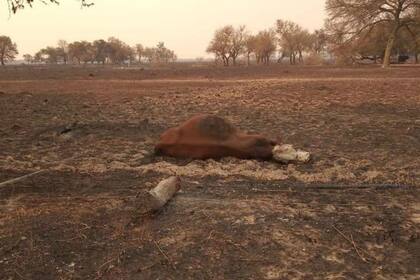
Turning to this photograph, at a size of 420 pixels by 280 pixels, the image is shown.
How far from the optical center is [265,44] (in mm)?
67500

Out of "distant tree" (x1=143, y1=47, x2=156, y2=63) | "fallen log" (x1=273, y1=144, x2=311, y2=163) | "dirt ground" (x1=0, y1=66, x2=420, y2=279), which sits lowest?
"dirt ground" (x1=0, y1=66, x2=420, y2=279)

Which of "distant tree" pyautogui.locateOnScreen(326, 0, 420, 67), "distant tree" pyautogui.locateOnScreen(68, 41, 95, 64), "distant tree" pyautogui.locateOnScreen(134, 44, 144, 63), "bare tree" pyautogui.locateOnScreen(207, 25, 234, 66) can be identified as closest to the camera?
"distant tree" pyautogui.locateOnScreen(326, 0, 420, 67)

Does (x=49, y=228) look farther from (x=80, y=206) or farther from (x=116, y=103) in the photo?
(x=116, y=103)

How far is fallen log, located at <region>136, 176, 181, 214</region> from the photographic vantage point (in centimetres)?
462

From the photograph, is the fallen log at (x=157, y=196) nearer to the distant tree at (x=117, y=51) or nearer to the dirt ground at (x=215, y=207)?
the dirt ground at (x=215, y=207)

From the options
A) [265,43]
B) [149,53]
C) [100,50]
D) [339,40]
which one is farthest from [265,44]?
[149,53]

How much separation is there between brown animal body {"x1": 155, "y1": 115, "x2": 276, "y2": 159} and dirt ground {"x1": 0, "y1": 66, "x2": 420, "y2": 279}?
230mm

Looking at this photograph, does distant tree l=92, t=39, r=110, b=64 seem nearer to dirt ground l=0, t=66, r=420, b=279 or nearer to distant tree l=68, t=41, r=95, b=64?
distant tree l=68, t=41, r=95, b=64

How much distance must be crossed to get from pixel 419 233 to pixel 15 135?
7068 millimetres

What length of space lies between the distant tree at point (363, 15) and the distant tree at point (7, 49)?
63.7m

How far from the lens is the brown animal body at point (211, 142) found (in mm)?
6629

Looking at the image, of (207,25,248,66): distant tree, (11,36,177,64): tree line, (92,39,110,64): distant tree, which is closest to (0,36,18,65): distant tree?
(11,36,177,64): tree line

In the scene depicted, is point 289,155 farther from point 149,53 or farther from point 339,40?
point 149,53

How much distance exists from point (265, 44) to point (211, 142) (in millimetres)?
62933
